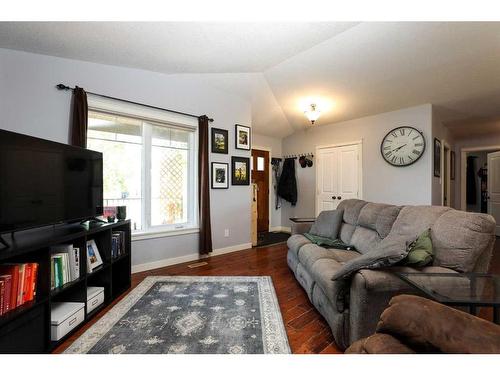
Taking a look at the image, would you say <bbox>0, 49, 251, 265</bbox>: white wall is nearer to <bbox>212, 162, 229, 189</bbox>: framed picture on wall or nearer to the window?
<bbox>212, 162, 229, 189</bbox>: framed picture on wall

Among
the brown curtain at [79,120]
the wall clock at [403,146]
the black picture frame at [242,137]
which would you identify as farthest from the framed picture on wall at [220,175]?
the wall clock at [403,146]

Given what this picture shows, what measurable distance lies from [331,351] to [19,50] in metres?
3.64

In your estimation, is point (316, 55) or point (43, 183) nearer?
point (43, 183)

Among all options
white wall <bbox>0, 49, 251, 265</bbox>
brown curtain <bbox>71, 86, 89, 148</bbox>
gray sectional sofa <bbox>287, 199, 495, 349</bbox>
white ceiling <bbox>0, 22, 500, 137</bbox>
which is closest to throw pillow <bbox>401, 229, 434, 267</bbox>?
gray sectional sofa <bbox>287, 199, 495, 349</bbox>

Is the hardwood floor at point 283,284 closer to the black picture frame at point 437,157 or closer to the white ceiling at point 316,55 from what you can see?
the black picture frame at point 437,157

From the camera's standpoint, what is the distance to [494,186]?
4984mm

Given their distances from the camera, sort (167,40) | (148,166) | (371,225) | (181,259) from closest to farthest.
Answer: (167,40), (371,225), (148,166), (181,259)

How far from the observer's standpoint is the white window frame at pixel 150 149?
8.56 feet

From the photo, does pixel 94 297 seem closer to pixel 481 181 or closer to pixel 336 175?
pixel 336 175

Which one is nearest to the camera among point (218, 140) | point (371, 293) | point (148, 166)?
point (371, 293)

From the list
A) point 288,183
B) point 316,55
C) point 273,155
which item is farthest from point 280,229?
point 316,55

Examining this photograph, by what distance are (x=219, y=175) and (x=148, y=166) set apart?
1.02 metres

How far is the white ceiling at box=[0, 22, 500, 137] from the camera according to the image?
6.66 feet

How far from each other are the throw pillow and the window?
2.61 meters
